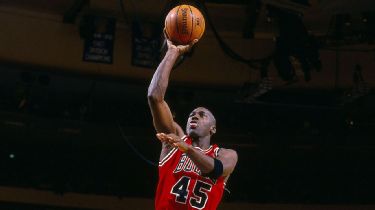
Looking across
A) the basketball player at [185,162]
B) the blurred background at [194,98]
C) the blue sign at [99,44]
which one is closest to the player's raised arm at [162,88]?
the basketball player at [185,162]

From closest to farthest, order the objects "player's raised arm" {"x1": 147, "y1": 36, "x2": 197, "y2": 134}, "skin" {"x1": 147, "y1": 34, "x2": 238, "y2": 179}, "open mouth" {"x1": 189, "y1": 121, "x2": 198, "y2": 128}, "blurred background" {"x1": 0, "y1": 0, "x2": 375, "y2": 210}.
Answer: "skin" {"x1": 147, "y1": 34, "x2": 238, "y2": 179}
"player's raised arm" {"x1": 147, "y1": 36, "x2": 197, "y2": 134}
"open mouth" {"x1": 189, "y1": 121, "x2": 198, "y2": 128}
"blurred background" {"x1": 0, "y1": 0, "x2": 375, "y2": 210}

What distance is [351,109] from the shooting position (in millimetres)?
10195

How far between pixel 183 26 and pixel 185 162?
1029 millimetres

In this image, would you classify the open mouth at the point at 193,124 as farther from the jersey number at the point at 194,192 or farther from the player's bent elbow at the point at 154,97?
the player's bent elbow at the point at 154,97

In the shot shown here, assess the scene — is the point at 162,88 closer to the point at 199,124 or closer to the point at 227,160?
the point at 199,124

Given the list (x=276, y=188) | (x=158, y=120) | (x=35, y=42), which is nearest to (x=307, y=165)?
(x=276, y=188)

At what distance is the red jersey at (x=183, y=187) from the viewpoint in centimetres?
425

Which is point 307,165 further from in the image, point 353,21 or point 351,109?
point 353,21

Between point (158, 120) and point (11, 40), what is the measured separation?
5.74m

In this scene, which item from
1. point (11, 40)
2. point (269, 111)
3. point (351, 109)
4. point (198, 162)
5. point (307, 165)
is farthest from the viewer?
point (307, 165)

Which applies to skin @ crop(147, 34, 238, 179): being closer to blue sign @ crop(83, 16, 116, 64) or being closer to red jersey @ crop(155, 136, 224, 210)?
red jersey @ crop(155, 136, 224, 210)

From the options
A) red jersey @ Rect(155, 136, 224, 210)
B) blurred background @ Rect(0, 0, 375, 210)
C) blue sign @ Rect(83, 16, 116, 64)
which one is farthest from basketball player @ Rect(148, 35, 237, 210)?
blue sign @ Rect(83, 16, 116, 64)

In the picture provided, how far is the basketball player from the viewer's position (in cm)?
392

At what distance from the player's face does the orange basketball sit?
69 centimetres
